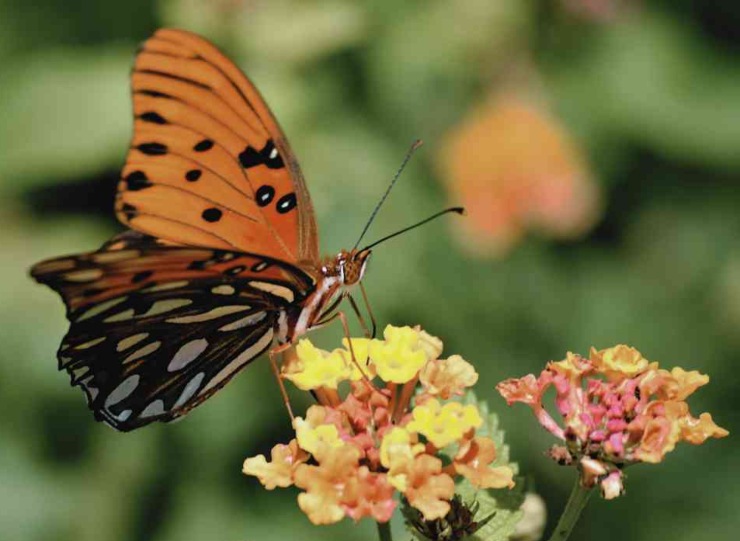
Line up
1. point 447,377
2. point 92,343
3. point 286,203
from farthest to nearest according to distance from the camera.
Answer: point 286,203 < point 92,343 < point 447,377

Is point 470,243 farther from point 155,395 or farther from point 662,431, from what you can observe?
point 662,431

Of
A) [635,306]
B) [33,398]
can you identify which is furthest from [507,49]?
[33,398]

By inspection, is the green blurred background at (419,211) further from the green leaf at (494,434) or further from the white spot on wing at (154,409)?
the green leaf at (494,434)

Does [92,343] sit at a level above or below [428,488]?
above

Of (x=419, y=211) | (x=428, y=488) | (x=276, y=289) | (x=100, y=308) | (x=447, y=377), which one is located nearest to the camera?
(x=428, y=488)

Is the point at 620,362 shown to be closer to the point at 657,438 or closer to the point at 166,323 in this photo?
Result: the point at 657,438

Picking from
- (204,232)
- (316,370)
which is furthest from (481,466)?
(204,232)

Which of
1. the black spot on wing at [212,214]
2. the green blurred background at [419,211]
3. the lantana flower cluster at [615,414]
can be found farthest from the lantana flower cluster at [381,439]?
the green blurred background at [419,211]

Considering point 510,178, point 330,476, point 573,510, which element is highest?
point 330,476
